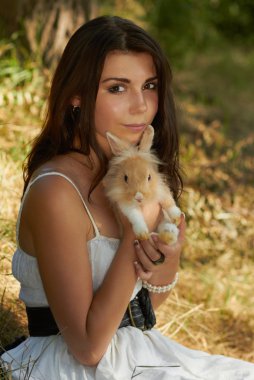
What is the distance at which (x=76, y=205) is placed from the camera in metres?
2.74

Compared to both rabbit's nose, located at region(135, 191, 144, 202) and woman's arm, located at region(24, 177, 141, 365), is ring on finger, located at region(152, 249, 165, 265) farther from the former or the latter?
rabbit's nose, located at region(135, 191, 144, 202)

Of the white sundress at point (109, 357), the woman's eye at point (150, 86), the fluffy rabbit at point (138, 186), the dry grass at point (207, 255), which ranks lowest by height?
the dry grass at point (207, 255)

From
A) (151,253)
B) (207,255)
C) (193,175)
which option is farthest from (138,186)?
(193,175)

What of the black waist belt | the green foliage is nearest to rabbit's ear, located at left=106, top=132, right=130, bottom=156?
the black waist belt

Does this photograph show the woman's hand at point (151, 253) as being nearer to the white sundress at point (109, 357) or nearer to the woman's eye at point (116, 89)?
the white sundress at point (109, 357)

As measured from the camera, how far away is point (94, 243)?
2.81 m

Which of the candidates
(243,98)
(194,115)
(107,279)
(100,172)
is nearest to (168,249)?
(107,279)

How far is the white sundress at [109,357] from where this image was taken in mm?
2758

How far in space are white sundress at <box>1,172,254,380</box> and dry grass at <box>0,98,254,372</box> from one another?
83 cm

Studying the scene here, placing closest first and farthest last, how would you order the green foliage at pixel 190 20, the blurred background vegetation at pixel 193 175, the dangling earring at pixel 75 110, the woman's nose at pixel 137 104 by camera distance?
the woman's nose at pixel 137 104 < the dangling earring at pixel 75 110 < the blurred background vegetation at pixel 193 175 < the green foliage at pixel 190 20

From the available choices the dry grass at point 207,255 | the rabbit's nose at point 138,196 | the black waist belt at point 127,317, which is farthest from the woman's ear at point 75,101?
the dry grass at point 207,255

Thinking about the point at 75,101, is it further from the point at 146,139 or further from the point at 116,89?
the point at 146,139

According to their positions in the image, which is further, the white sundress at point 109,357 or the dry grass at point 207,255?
the dry grass at point 207,255

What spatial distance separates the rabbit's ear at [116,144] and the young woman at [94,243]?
0.16 metres
